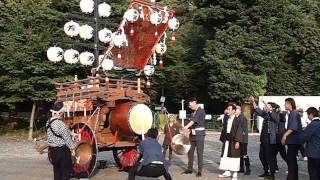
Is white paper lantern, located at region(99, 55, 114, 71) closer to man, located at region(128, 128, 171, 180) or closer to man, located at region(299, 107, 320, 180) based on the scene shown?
man, located at region(128, 128, 171, 180)

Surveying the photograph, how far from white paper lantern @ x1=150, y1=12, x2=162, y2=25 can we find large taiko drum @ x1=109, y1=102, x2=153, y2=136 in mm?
3257

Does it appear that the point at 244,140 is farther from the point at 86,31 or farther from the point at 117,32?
the point at 86,31

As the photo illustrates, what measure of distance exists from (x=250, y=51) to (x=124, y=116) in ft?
77.5

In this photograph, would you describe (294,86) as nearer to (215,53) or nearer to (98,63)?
(215,53)

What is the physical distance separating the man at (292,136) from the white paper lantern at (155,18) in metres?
5.46

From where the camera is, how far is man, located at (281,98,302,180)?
1091 cm

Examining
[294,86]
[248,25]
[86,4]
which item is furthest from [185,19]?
[86,4]

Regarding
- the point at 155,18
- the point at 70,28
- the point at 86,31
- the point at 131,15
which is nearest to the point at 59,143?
the point at 131,15

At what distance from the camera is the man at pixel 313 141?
394 inches

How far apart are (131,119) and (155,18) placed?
12.7 feet

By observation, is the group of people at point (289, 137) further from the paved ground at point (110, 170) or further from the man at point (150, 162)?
the man at point (150, 162)

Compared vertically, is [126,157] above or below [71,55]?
below

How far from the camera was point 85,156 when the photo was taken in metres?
12.8

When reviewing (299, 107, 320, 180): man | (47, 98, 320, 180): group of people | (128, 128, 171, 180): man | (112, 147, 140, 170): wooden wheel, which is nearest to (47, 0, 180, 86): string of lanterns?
(112, 147, 140, 170): wooden wheel
